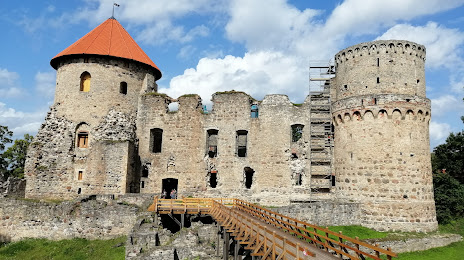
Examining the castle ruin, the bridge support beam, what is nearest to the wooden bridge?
the bridge support beam

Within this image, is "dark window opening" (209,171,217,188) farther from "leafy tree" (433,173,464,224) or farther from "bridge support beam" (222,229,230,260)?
"leafy tree" (433,173,464,224)

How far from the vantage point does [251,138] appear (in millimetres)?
22938

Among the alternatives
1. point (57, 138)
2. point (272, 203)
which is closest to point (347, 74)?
point (272, 203)

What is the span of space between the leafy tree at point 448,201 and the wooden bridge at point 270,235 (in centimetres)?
978

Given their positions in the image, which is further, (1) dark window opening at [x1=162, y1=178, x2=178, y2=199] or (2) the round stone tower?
(1) dark window opening at [x1=162, y1=178, x2=178, y2=199]

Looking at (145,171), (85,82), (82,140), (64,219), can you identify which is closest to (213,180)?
(145,171)

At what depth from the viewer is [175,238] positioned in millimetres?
15344

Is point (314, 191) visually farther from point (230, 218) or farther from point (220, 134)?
point (230, 218)

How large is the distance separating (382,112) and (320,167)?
16.4 feet

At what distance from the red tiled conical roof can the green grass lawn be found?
37.6 feet

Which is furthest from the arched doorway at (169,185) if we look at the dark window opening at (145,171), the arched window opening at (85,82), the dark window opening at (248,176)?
the arched window opening at (85,82)

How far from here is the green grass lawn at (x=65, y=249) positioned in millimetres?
15984

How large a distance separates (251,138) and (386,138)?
7997 millimetres

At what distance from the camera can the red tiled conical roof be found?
74.5 ft
